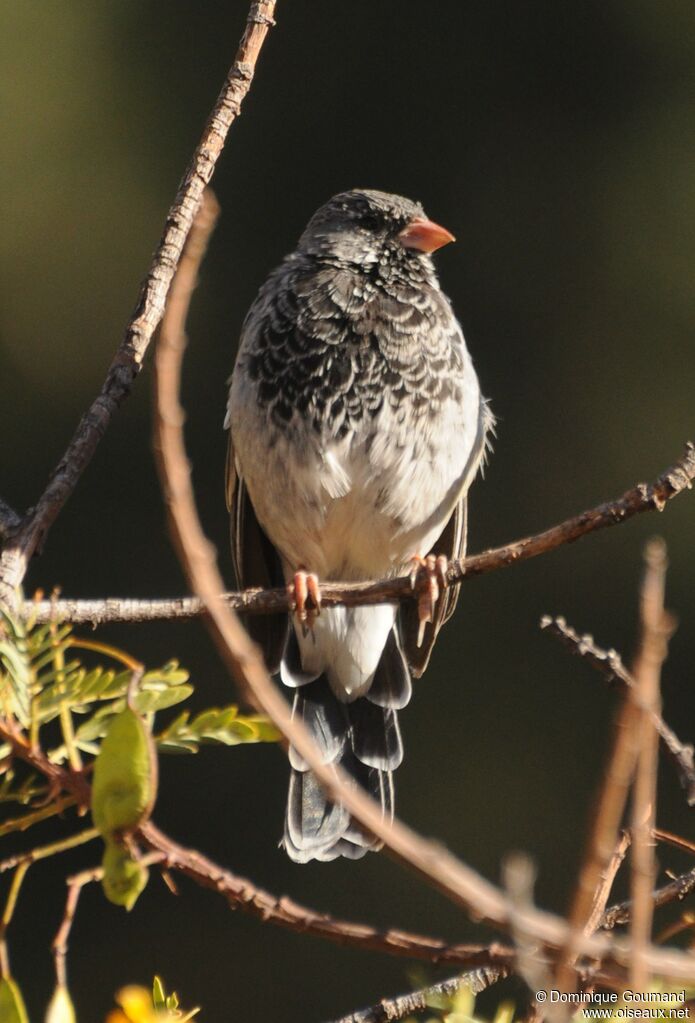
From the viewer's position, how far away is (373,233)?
4.41 m

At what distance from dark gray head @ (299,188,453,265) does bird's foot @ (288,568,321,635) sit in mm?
1077

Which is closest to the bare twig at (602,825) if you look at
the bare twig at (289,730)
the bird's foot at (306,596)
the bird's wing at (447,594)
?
the bare twig at (289,730)

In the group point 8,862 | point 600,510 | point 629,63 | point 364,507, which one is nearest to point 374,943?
point 8,862

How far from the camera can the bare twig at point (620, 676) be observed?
85.8 inches

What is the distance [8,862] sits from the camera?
5.28 feet

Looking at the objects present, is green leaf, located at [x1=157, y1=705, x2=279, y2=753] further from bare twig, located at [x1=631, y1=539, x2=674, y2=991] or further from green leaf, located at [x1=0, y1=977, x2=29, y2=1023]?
bare twig, located at [x1=631, y1=539, x2=674, y2=991]

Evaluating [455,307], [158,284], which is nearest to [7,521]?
[158,284]

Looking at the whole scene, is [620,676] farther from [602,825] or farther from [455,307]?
[455,307]

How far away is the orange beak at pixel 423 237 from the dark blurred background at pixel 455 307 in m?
6.64

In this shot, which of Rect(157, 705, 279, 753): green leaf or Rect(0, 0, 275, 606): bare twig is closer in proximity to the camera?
Rect(157, 705, 279, 753): green leaf

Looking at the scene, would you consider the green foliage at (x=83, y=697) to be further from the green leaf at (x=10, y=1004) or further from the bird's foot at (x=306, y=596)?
the bird's foot at (x=306, y=596)

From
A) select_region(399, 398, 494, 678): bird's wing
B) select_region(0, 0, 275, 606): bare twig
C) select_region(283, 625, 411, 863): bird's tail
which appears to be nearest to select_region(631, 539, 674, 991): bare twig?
select_region(0, 0, 275, 606): bare twig

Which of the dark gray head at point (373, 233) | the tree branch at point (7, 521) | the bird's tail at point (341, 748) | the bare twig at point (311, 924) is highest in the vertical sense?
the dark gray head at point (373, 233)

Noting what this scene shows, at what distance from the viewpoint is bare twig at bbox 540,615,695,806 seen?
2.18 meters
